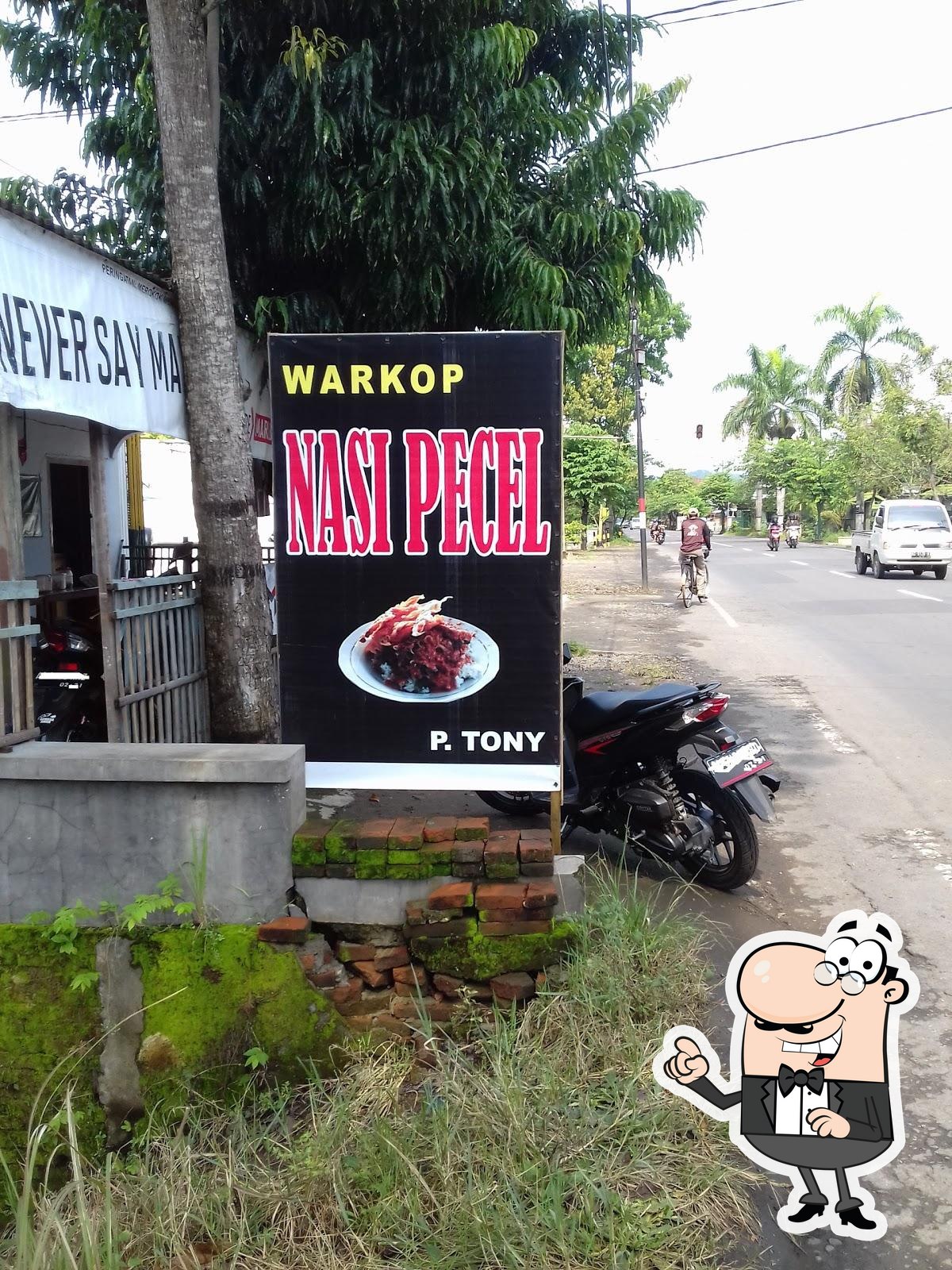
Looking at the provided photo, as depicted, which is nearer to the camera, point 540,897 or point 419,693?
point 540,897

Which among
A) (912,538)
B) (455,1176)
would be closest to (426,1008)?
(455,1176)

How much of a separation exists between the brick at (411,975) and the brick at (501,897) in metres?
0.35

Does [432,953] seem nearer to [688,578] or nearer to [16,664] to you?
[16,664]

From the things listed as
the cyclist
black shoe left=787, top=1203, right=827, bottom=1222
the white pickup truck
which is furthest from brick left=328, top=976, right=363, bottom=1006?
the white pickup truck

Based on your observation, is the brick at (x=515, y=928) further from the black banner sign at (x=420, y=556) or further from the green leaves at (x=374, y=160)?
the green leaves at (x=374, y=160)

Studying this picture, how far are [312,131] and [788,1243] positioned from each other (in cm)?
582

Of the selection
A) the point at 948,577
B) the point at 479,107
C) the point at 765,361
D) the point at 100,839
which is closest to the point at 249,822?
the point at 100,839

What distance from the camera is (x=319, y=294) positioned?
6.62 meters

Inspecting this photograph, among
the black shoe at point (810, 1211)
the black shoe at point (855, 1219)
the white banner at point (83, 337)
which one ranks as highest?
the white banner at point (83, 337)

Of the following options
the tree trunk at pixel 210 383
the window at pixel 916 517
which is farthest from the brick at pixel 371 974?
the window at pixel 916 517

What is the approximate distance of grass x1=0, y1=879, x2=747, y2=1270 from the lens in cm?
260

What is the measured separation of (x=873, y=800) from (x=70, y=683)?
4.82 meters

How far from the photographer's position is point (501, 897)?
148 inches

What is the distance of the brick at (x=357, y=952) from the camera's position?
3.92 metres
